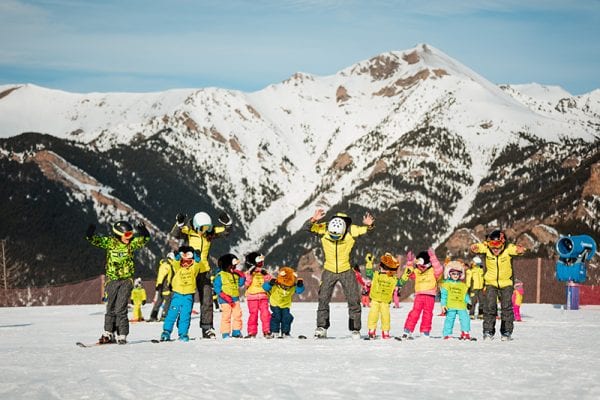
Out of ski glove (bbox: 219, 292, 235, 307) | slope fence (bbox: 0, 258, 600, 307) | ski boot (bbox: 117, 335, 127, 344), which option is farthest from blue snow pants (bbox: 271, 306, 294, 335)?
slope fence (bbox: 0, 258, 600, 307)

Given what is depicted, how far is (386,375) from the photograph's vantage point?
1059 centimetres

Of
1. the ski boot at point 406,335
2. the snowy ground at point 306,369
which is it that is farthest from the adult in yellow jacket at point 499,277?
the ski boot at point 406,335

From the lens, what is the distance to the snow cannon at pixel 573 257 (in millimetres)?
32531

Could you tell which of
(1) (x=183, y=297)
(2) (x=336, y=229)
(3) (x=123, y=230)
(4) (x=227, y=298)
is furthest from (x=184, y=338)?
(2) (x=336, y=229)

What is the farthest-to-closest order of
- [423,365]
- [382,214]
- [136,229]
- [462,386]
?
1. [382,214]
2. [136,229]
3. [423,365]
4. [462,386]

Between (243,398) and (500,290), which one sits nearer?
(243,398)

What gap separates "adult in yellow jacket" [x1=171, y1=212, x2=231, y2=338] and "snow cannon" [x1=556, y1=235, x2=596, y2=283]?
1777cm

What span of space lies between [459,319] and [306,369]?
648cm

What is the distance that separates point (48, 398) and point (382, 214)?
7474 inches

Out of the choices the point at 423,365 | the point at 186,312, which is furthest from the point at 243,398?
the point at 186,312

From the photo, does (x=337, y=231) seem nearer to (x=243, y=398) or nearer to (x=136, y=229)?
(x=136, y=229)

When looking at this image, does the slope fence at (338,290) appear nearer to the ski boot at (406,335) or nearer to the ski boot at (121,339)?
the ski boot at (406,335)

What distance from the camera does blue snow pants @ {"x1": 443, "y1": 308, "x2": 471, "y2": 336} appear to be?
55.4 ft

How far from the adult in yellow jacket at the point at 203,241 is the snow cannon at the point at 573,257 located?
17.8m
